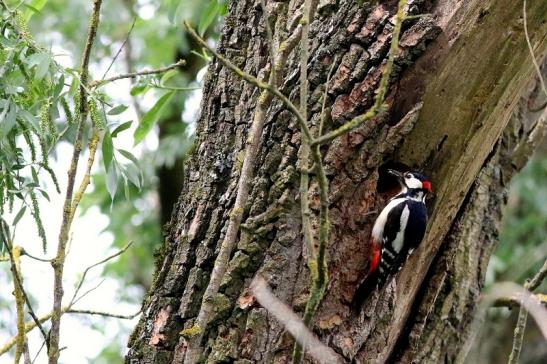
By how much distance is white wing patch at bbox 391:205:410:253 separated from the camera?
10.3 feet

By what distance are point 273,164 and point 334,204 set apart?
24cm

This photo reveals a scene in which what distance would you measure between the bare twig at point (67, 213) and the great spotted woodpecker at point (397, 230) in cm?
98

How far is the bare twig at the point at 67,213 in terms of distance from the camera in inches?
86.8

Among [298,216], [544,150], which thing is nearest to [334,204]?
[298,216]

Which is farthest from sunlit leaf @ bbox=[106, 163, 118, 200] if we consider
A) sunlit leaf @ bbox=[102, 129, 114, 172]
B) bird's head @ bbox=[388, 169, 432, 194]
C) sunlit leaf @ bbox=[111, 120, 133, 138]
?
bird's head @ bbox=[388, 169, 432, 194]

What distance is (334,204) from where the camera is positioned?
2.73 metres

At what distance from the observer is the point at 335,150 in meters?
2.70

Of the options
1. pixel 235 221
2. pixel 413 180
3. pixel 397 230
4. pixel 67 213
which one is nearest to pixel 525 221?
pixel 397 230

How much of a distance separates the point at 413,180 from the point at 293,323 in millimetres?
1014

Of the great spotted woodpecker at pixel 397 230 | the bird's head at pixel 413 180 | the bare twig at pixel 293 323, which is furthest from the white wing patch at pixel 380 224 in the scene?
the bare twig at pixel 293 323

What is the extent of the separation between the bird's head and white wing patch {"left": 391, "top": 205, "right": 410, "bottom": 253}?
0.59 ft

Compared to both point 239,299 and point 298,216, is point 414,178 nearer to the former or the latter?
point 298,216

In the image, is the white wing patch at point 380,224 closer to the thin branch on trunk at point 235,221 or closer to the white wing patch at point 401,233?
the white wing patch at point 401,233

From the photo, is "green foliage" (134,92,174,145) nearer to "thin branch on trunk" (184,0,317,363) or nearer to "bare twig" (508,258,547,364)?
"thin branch on trunk" (184,0,317,363)
